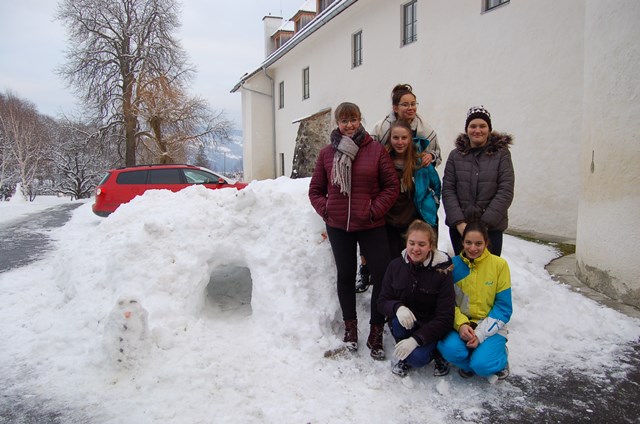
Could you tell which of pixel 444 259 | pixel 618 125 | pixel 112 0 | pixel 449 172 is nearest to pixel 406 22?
pixel 618 125

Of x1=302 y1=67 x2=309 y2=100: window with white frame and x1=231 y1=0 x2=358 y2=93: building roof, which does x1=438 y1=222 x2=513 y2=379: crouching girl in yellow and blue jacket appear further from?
x1=302 y1=67 x2=309 y2=100: window with white frame

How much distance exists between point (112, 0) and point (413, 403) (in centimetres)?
2869

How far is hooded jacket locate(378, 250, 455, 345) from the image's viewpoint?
3.06 metres

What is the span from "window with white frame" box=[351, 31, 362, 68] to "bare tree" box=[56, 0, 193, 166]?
12989mm

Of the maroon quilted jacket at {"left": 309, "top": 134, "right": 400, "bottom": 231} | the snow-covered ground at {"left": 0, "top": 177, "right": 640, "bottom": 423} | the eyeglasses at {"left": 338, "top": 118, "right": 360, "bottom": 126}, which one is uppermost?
the eyeglasses at {"left": 338, "top": 118, "right": 360, "bottom": 126}

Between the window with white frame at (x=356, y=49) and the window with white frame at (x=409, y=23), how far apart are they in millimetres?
2875

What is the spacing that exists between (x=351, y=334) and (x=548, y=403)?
4.84ft

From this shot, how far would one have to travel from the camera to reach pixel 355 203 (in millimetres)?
3408

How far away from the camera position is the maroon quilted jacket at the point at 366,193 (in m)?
3.39

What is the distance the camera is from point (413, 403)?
9.48ft

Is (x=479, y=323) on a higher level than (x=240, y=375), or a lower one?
higher

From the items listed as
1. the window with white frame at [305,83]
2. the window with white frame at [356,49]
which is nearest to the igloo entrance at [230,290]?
the window with white frame at [356,49]

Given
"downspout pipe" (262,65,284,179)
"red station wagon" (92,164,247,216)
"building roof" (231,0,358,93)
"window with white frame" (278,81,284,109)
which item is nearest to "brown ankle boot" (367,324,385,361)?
"red station wagon" (92,164,247,216)

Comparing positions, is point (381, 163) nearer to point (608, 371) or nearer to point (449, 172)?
point (449, 172)
